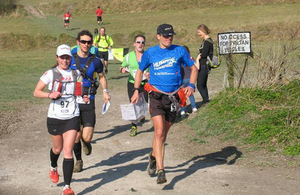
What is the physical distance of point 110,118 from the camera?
521 inches

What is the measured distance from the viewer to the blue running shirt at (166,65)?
7.75 m

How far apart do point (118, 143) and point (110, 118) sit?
8.29ft

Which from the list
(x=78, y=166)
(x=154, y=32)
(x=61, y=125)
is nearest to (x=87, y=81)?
(x=78, y=166)

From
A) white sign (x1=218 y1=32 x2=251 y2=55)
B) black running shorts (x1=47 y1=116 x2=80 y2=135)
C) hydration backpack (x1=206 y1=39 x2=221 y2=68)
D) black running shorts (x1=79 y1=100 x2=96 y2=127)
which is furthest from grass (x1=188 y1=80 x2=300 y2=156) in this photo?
black running shorts (x1=47 y1=116 x2=80 y2=135)

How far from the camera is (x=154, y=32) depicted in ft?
136

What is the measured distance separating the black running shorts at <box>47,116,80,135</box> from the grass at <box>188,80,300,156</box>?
3.60 m

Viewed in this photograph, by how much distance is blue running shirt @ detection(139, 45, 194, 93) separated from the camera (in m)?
7.75

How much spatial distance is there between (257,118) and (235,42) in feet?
7.22

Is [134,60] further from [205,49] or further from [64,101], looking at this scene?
[64,101]

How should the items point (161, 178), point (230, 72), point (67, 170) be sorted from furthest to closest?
1. point (230, 72)
2. point (161, 178)
3. point (67, 170)

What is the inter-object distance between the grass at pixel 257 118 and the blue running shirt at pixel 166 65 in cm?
245

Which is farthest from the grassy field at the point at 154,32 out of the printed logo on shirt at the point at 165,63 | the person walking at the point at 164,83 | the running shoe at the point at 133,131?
the printed logo on shirt at the point at 165,63

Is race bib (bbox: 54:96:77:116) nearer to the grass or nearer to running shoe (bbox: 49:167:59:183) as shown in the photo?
running shoe (bbox: 49:167:59:183)

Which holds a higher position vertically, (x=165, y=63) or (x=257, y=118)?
(x=165, y=63)
